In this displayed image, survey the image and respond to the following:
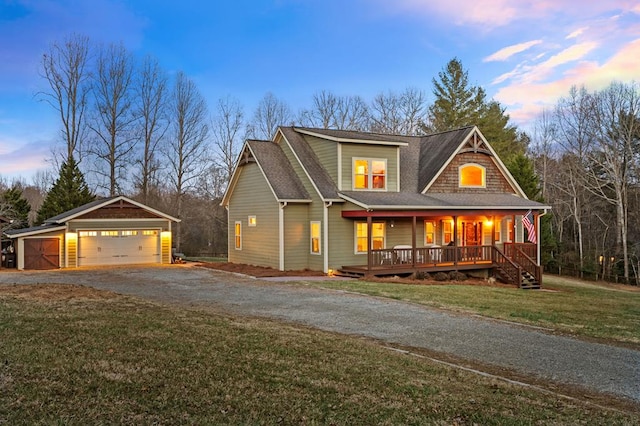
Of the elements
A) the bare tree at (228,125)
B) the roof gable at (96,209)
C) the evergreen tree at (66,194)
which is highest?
the bare tree at (228,125)

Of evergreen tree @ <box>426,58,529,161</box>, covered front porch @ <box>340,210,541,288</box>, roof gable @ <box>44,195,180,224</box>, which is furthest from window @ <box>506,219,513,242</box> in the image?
evergreen tree @ <box>426,58,529,161</box>

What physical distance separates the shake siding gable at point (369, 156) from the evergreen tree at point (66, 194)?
788 inches

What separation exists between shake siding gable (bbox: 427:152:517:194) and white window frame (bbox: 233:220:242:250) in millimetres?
9819

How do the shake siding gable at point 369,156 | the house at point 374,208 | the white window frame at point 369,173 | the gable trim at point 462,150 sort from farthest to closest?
the gable trim at point 462,150 < the white window frame at point 369,173 < the shake siding gable at point 369,156 < the house at point 374,208

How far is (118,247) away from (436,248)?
1602 cm

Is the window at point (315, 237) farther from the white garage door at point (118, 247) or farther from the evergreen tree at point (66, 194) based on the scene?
the evergreen tree at point (66, 194)

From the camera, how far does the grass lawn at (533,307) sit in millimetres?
11086

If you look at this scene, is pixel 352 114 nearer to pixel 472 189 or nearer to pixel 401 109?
pixel 401 109

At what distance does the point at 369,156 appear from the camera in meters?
23.2

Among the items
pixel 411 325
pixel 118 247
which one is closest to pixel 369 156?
pixel 411 325

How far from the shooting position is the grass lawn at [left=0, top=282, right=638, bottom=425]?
532cm

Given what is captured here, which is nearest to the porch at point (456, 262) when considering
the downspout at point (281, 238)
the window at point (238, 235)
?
the downspout at point (281, 238)

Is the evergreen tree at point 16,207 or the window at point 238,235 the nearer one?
the window at point 238,235

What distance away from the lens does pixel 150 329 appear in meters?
9.30
